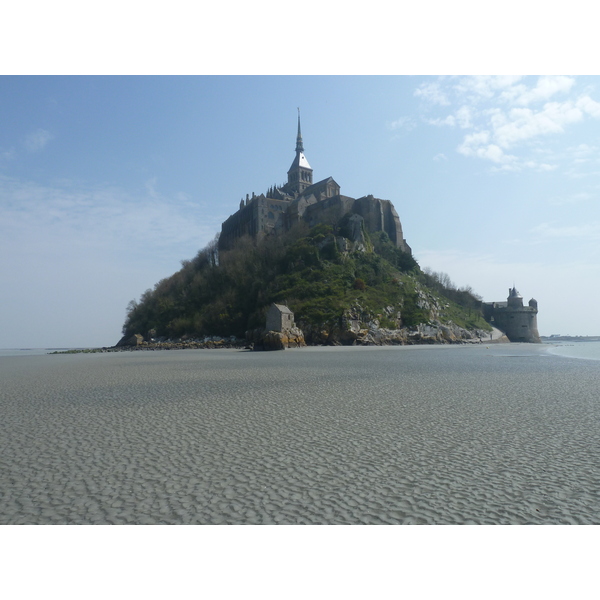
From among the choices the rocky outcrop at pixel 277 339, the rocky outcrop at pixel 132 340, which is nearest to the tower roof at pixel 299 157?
the rocky outcrop at pixel 132 340

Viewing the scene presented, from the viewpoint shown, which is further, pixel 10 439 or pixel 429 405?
pixel 429 405

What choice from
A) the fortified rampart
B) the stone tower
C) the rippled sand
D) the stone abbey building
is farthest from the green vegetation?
the rippled sand

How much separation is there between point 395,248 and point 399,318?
2362 cm

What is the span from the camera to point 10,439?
20.4 ft

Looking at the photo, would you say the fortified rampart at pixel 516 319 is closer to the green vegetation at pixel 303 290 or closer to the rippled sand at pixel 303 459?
the green vegetation at pixel 303 290

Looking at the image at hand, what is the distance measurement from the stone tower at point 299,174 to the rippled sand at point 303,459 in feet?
313

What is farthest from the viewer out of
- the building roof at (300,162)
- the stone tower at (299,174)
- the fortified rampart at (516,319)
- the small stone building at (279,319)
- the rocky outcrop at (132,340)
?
the building roof at (300,162)

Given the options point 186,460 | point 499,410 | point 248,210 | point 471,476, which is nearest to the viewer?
point 471,476

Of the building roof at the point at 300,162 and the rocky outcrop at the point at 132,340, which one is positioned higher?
the building roof at the point at 300,162

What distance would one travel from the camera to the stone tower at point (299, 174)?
100m

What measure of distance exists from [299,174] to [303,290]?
49.0 metres

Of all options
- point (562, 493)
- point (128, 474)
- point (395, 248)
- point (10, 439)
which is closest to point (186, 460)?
point (128, 474)

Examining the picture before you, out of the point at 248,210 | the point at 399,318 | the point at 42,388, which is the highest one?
the point at 248,210

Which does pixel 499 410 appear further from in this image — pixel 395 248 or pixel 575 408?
pixel 395 248
